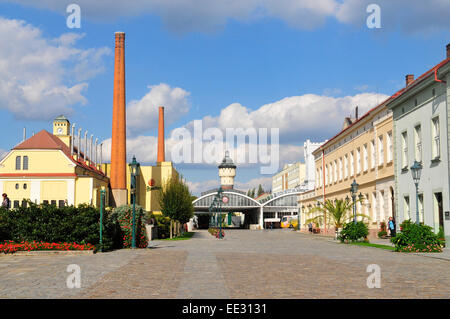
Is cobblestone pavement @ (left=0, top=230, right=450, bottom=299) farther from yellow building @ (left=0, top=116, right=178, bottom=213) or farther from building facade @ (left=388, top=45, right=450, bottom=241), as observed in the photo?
yellow building @ (left=0, top=116, right=178, bottom=213)

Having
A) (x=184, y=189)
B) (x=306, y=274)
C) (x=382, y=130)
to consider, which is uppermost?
(x=382, y=130)

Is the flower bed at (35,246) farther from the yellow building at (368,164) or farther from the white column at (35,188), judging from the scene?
the white column at (35,188)

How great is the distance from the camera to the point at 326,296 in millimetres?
9367

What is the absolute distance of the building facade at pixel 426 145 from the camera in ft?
83.4

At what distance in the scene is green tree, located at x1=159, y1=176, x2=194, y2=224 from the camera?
48562 mm

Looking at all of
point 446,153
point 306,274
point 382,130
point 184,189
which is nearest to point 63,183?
point 184,189

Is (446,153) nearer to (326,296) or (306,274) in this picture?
(306,274)

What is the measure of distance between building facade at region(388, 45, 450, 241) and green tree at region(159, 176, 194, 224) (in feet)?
70.4

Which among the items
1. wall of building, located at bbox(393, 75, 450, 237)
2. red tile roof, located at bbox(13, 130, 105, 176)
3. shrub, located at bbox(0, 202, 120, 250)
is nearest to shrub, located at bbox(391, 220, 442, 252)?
wall of building, located at bbox(393, 75, 450, 237)

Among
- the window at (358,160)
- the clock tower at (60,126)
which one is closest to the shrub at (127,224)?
the window at (358,160)

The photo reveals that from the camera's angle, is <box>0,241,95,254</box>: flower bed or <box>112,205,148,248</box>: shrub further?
<box>112,205,148,248</box>: shrub

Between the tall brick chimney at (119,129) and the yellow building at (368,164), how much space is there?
24102 millimetres
